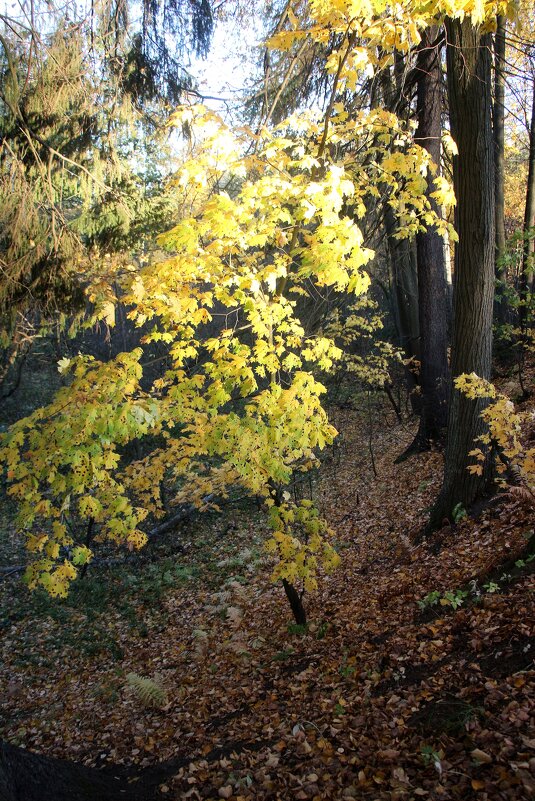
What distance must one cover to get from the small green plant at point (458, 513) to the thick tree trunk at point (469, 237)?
0.20ft

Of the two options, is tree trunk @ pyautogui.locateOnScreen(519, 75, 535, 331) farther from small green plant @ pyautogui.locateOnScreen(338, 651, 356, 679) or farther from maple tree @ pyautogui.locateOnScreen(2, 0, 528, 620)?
small green plant @ pyautogui.locateOnScreen(338, 651, 356, 679)

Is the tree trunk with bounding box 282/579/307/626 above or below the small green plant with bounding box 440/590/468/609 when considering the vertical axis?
below

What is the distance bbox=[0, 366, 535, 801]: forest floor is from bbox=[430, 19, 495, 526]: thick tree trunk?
709 mm

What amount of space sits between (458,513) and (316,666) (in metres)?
2.54

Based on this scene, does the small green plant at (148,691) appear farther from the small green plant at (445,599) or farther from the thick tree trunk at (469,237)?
the thick tree trunk at (469,237)

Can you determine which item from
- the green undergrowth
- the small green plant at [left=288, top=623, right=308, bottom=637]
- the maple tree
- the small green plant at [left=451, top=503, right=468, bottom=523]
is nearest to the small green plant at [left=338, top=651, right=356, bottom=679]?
the maple tree

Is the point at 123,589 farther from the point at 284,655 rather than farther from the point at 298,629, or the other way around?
the point at 284,655

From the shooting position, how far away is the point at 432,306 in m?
9.22

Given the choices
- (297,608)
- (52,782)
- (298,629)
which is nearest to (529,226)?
(297,608)

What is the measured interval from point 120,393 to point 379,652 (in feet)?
10.6

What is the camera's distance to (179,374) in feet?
15.3

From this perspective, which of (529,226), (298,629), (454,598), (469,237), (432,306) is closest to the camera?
(454,598)

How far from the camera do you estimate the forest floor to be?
306 centimetres

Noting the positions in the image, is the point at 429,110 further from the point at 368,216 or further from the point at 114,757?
the point at 114,757
